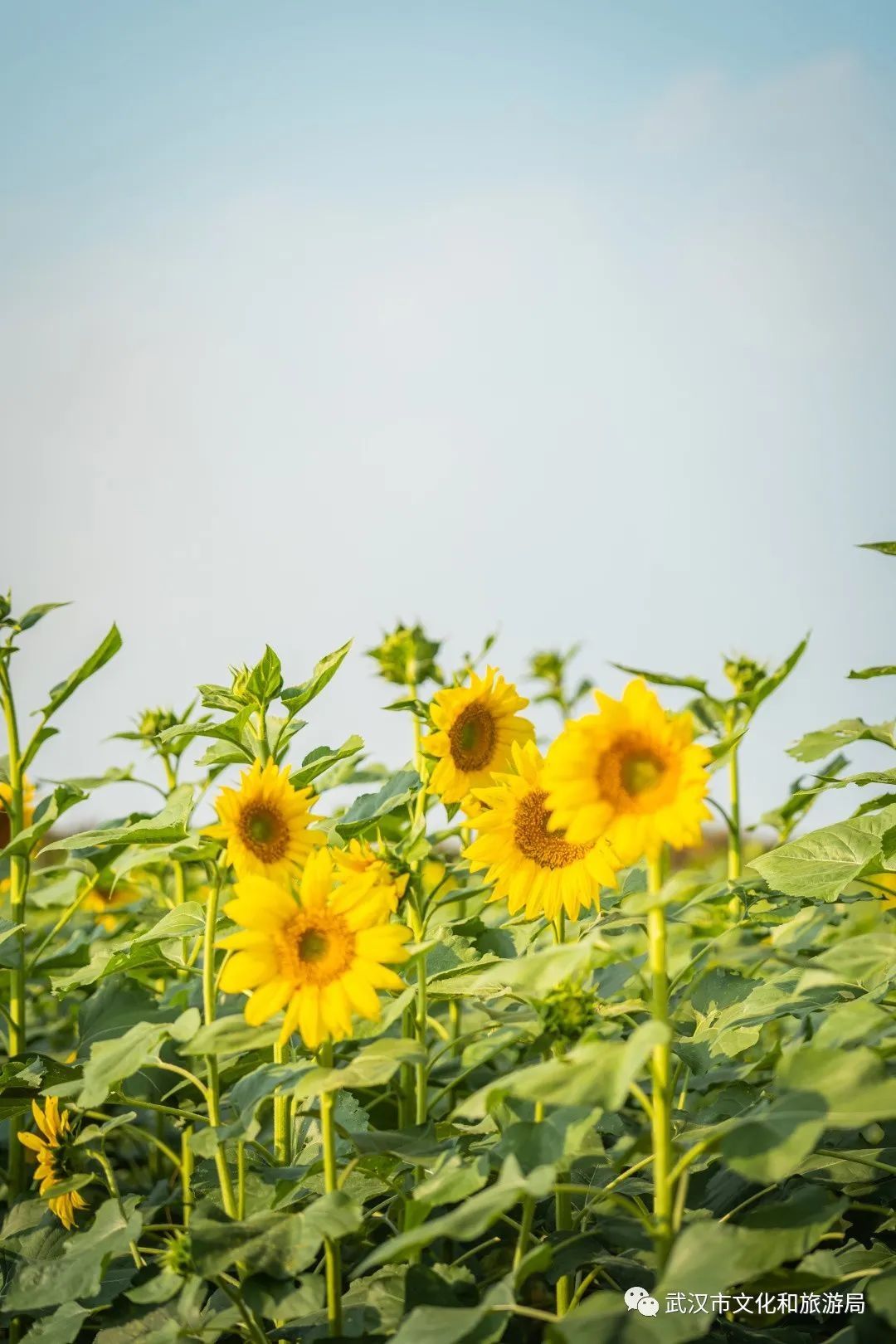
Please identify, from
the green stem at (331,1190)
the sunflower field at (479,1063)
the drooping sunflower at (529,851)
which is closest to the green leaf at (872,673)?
the sunflower field at (479,1063)

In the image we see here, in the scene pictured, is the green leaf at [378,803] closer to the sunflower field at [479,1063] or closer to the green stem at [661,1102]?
the sunflower field at [479,1063]

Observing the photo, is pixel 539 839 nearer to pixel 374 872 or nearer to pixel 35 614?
pixel 374 872

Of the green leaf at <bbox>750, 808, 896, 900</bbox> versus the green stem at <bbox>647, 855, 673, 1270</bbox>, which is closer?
the green stem at <bbox>647, 855, 673, 1270</bbox>

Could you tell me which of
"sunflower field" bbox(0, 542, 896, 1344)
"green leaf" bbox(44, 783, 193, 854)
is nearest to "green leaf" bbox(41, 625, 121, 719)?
"sunflower field" bbox(0, 542, 896, 1344)

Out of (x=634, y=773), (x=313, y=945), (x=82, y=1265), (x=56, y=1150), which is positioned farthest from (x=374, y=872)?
(x=56, y=1150)

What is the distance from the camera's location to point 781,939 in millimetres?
1395

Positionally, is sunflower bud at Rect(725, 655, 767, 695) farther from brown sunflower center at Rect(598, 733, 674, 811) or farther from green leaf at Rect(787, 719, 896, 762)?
brown sunflower center at Rect(598, 733, 674, 811)

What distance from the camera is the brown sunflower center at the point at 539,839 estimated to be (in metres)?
1.58

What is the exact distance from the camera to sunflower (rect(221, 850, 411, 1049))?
119 cm

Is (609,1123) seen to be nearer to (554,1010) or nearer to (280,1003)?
(554,1010)

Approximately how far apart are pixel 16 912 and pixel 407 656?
82 centimetres

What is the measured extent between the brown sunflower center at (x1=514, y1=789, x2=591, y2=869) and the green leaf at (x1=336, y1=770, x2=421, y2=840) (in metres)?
0.16

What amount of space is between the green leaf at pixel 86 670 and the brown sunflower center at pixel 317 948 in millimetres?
852

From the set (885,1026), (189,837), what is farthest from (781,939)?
(189,837)
